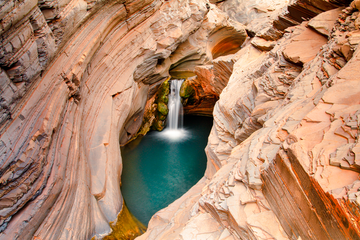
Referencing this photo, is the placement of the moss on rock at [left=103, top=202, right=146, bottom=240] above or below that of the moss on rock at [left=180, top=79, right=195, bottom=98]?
below

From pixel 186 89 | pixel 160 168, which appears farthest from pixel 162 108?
pixel 160 168

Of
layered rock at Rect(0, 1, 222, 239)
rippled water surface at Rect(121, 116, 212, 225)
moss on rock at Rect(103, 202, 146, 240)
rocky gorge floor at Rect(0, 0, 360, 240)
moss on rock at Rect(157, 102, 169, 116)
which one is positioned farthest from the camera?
moss on rock at Rect(157, 102, 169, 116)

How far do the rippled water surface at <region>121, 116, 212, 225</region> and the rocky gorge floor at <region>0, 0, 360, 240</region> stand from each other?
896 millimetres

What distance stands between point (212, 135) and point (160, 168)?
324 cm

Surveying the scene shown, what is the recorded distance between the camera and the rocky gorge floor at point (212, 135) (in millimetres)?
2111

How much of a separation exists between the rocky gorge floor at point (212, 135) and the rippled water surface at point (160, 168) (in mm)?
896

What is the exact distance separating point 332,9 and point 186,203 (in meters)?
5.90

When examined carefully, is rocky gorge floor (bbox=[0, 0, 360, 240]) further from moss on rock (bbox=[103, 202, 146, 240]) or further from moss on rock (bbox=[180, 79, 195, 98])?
moss on rock (bbox=[180, 79, 195, 98])

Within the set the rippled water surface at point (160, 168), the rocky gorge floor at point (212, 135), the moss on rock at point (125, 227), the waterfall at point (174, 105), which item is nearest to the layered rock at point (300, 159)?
the rocky gorge floor at point (212, 135)

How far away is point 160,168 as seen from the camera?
29.3 ft

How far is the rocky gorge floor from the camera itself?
2.11 meters

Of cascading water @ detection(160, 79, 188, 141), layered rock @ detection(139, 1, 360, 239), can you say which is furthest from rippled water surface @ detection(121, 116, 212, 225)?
layered rock @ detection(139, 1, 360, 239)

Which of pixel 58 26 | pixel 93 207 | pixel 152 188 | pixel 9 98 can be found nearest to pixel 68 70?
pixel 58 26

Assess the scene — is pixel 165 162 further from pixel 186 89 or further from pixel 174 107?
pixel 186 89
